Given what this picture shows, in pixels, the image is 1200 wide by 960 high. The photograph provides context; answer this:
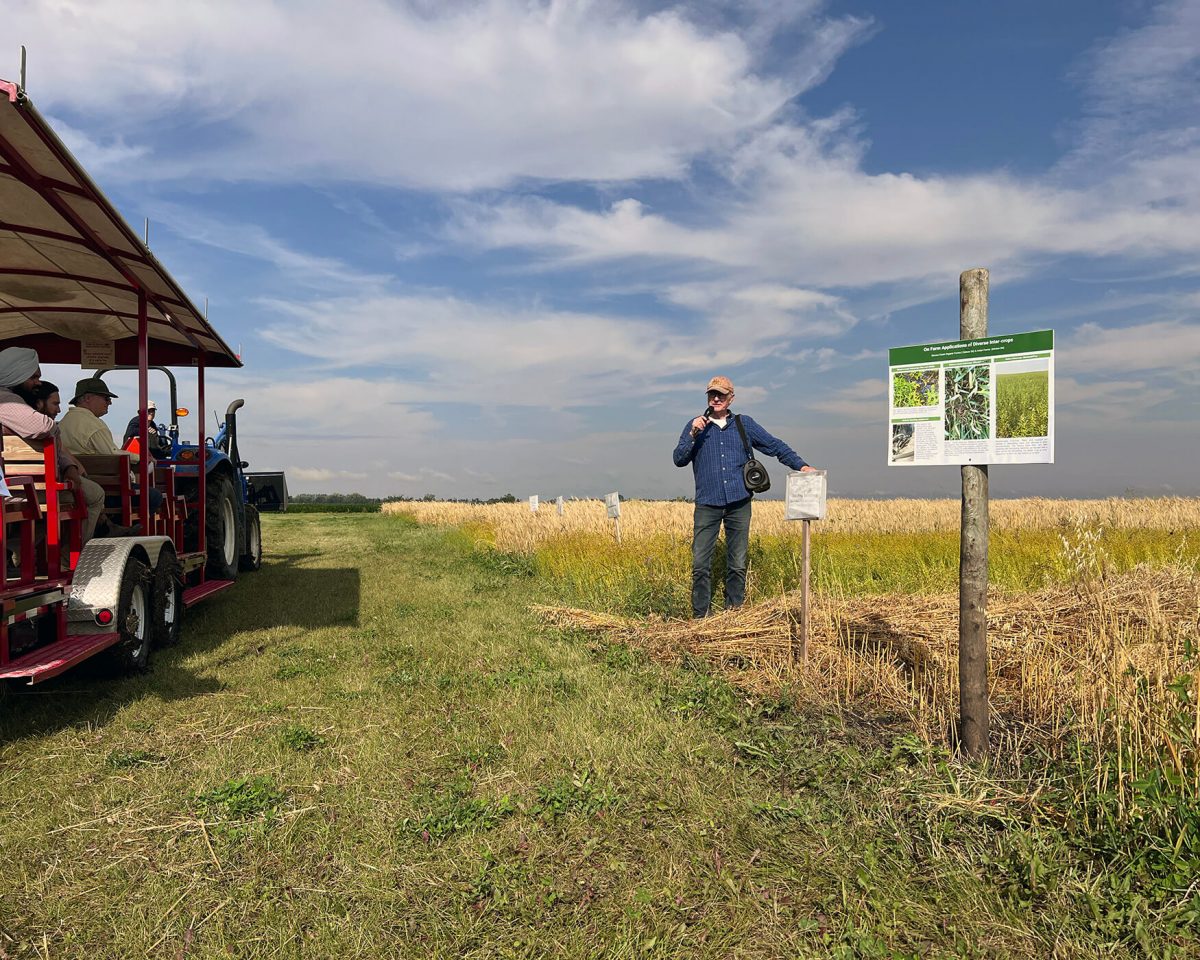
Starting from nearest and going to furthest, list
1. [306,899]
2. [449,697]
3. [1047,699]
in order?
[306,899] < [1047,699] < [449,697]

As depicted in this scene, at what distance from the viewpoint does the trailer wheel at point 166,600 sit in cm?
595

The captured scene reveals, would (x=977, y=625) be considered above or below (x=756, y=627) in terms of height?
above

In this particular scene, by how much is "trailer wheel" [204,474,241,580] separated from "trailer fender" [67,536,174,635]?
9.10ft

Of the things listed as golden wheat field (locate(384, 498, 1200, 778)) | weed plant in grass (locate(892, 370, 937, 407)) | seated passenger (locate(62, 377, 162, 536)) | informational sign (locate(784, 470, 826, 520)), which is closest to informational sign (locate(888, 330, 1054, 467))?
weed plant in grass (locate(892, 370, 937, 407))

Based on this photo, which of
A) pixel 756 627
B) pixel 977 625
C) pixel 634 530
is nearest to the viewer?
pixel 977 625

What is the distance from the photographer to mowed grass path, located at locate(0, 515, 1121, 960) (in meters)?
2.50

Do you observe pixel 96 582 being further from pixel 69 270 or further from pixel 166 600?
pixel 69 270

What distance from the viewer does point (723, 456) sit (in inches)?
270

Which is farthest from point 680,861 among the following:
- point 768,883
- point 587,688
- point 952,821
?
point 587,688

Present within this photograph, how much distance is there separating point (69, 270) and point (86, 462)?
147cm

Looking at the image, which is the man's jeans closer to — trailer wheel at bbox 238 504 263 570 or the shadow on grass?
the shadow on grass

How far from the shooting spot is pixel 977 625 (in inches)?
150

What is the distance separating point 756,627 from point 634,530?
6.97 meters

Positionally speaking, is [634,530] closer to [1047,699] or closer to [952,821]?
[1047,699]
